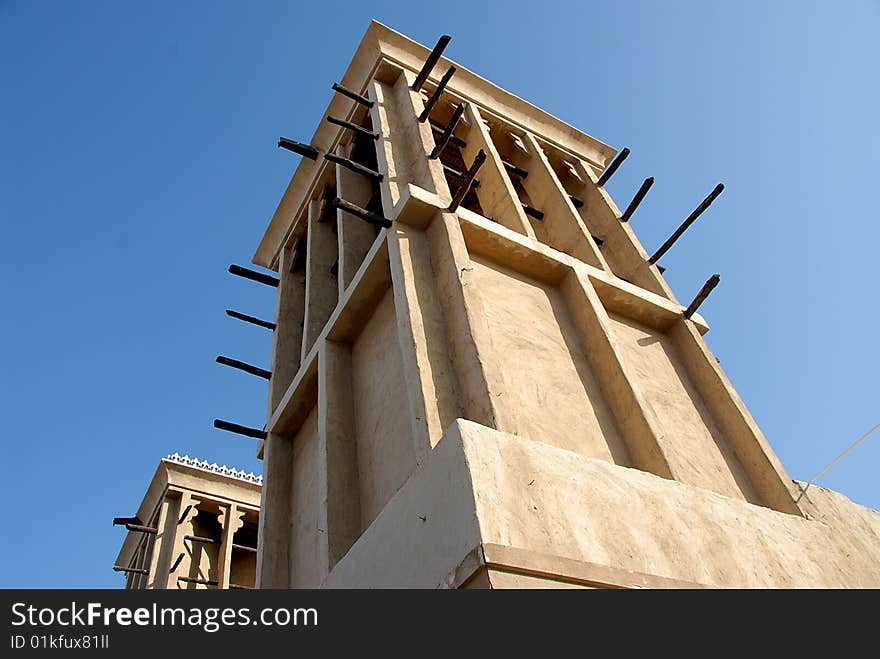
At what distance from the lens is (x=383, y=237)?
20.3 ft

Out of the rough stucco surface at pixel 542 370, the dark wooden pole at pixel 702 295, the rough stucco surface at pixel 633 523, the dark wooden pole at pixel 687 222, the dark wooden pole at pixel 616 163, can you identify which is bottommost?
the rough stucco surface at pixel 633 523

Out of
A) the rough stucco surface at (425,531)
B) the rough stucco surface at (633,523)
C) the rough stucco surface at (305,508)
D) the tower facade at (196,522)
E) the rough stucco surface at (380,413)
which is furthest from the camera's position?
the tower facade at (196,522)

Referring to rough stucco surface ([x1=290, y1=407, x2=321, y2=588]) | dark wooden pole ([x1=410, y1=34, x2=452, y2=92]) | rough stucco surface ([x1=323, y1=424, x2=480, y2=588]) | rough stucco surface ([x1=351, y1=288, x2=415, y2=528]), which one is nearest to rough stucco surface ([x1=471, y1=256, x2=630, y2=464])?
rough stucco surface ([x1=323, y1=424, x2=480, y2=588])

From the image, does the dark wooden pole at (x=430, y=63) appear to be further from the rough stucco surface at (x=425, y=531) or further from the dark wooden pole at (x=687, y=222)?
the rough stucco surface at (x=425, y=531)

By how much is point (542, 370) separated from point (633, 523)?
1667 mm

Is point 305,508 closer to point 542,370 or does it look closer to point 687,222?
point 542,370

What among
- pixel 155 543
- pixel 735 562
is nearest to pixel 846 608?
pixel 735 562

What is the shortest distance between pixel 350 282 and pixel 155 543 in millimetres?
11939

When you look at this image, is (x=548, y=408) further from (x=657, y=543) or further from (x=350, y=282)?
(x=350, y=282)

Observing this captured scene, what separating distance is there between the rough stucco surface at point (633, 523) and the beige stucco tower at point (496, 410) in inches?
0.6

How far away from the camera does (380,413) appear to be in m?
5.81

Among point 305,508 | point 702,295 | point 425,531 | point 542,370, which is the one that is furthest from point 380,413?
point 702,295

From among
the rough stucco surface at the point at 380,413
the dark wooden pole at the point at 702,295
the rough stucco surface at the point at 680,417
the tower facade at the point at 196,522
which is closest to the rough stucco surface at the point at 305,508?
the rough stucco surface at the point at 380,413

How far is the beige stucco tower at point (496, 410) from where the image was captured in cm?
378
